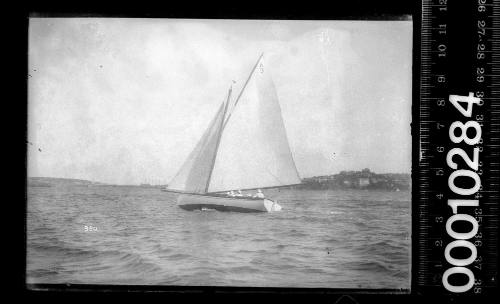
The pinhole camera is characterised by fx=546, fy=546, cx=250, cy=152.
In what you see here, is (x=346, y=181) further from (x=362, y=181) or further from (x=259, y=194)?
(x=259, y=194)

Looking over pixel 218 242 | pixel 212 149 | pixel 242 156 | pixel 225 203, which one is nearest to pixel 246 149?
pixel 242 156

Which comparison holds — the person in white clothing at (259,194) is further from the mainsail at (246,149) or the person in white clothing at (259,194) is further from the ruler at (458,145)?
the ruler at (458,145)

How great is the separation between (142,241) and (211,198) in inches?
19.1

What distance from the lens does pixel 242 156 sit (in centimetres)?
330

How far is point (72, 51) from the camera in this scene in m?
3.21

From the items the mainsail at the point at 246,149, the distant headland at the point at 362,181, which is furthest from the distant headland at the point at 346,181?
the mainsail at the point at 246,149

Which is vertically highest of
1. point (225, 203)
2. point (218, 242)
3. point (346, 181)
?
point (346, 181)

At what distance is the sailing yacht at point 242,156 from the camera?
323cm

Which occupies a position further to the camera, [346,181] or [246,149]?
[246,149]

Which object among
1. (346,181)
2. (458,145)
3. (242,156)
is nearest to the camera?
(458,145)

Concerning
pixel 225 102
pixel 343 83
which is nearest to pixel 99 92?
pixel 225 102

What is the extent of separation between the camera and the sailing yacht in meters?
3.23

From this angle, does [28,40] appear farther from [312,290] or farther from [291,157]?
[312,290]

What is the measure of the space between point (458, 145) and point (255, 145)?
3.78ft
